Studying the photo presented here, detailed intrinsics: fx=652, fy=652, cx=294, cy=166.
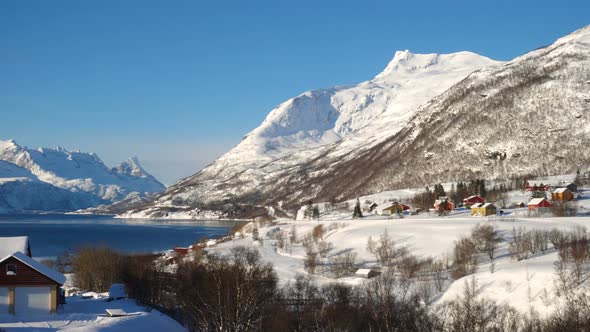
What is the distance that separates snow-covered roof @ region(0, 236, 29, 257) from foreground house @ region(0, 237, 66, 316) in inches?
173

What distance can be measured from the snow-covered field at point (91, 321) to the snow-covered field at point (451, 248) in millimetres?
34089

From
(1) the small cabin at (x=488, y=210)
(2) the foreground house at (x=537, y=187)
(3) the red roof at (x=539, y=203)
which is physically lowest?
(1) the small cabin at (x=488, y=210)

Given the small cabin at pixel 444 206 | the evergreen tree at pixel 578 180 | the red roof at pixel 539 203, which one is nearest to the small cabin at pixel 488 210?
the red roof at pixel 539 203

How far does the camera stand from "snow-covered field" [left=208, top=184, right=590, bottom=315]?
63188mm

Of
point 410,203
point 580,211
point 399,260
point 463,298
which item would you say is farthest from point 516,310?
point 410,203

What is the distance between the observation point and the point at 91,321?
1479 inches

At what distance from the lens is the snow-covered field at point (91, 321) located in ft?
111

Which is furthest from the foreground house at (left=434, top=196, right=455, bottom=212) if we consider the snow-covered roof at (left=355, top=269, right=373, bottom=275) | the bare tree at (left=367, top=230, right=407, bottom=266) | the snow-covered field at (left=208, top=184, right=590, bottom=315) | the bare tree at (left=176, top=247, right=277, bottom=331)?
the bare tree at (left=176, top=247, right=277, bottom=331)

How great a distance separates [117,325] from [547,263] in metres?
51.8

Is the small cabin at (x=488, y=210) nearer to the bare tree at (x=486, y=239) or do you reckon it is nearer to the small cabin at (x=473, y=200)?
the small cabin at (x=473, y=200)

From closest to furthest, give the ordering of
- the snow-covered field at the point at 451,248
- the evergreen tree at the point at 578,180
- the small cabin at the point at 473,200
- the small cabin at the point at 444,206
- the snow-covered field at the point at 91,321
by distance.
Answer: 1. the snow-covered field at the point at 91,321
2. the snow-covered field at the point at 451,248
3. the small cabin at the point at 444,206
4. the small cabin at the point at 473,200
5. the evergreen tree at the point at 578,180

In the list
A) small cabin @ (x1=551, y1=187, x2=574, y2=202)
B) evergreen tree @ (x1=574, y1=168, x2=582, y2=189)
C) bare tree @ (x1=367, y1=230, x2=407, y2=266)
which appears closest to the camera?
bare tree @ (x1=367, y1=230, x2=407, y2=266)

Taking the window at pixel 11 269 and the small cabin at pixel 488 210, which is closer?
the window at pixel 11 269

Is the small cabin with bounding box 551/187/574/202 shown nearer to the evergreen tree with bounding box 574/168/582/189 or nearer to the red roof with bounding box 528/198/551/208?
the red roof with bounding box 528/198/551/208
